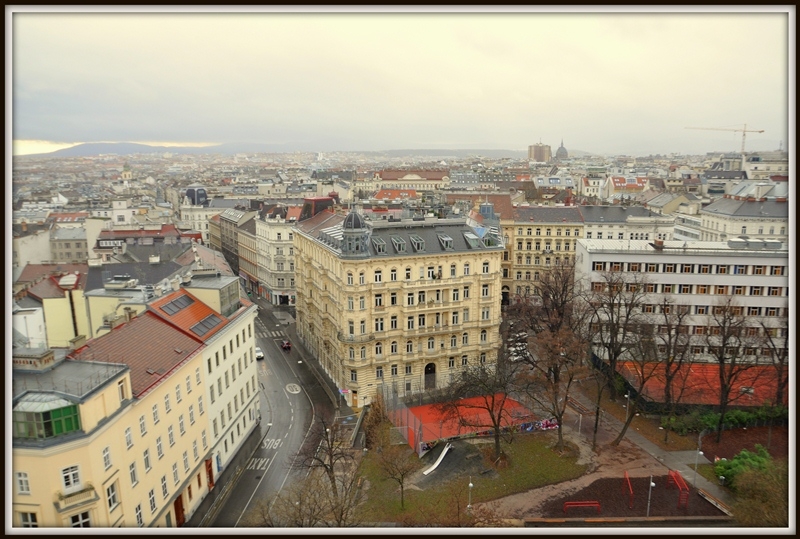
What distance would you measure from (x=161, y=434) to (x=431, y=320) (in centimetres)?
2102

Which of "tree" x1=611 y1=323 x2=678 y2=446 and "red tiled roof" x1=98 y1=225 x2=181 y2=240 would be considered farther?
"red tiled roof" x1=98 y1=225 x2=181 y2=240

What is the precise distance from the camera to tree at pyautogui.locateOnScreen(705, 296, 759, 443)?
1260 inches

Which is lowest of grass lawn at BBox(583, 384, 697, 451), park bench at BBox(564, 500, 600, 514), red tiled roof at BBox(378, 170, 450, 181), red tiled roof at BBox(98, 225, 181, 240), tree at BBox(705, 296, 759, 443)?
grass lawn at BBox(583, 384, 697, 451)

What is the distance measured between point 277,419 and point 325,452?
8846 mm

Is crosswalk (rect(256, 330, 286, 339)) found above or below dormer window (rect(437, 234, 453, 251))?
below

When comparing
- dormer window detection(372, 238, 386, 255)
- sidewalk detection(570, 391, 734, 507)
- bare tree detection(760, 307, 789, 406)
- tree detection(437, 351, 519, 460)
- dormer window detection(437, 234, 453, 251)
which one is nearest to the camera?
sidewalk detection(570, 391, 734, 507)

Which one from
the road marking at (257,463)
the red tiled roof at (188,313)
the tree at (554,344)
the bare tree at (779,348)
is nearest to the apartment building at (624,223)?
the tree at (554,344)

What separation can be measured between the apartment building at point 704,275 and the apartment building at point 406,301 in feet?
32.1

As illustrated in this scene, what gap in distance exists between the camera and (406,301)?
129ft

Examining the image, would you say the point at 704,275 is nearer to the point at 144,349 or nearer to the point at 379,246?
the point at 379,246

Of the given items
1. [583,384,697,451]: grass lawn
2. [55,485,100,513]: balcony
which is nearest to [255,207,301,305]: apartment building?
[583,384,697,451]: grass lawn

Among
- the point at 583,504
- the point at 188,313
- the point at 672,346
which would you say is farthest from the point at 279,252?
the point at 583,504

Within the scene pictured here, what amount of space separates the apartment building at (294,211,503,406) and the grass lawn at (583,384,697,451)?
28.9 feet

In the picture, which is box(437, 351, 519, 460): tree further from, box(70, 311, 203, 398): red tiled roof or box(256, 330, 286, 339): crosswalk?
box(256, 330, 286, 339): crosswalk
